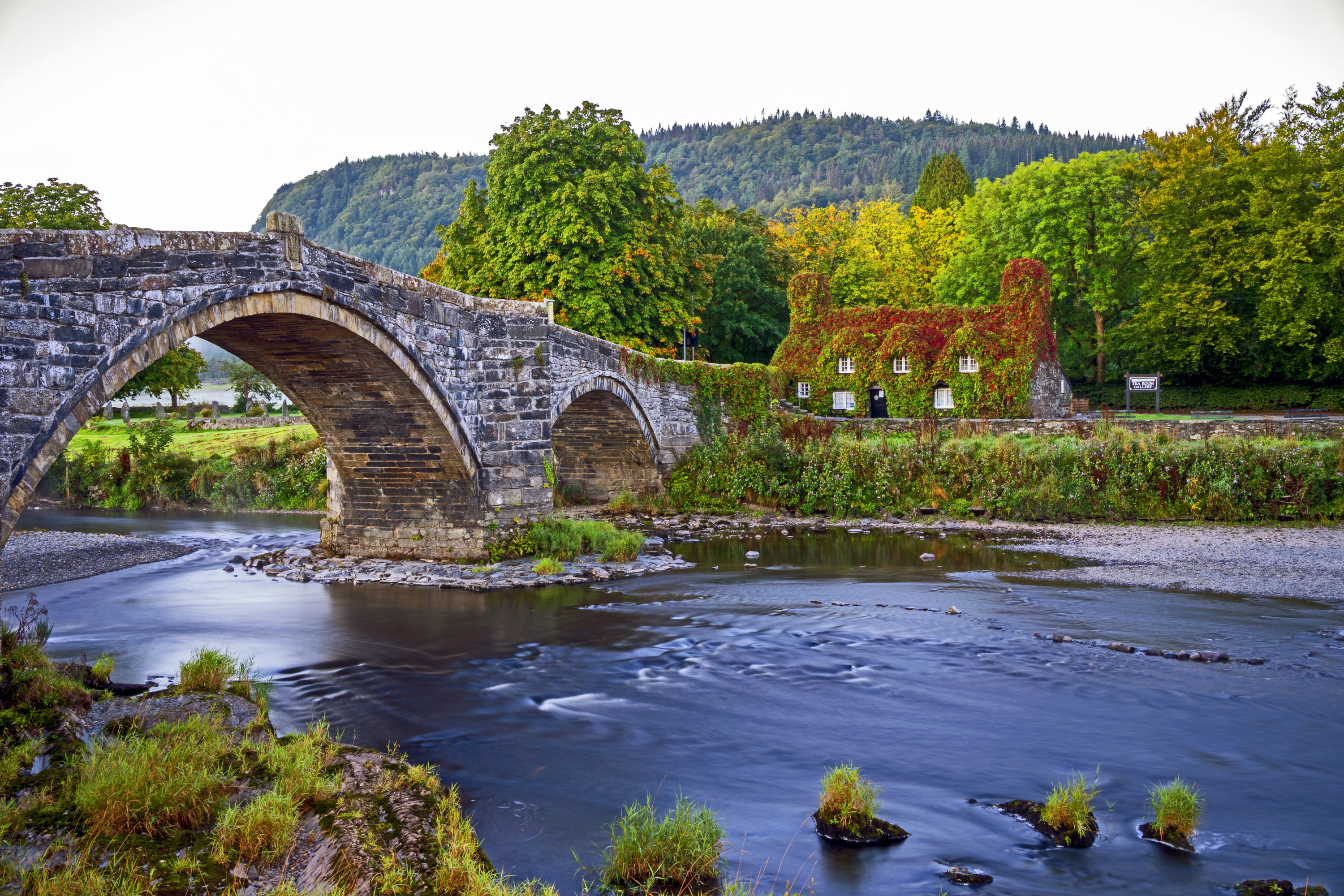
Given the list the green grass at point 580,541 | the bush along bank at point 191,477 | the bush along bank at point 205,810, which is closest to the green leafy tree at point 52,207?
the bush along bank at point 191,477

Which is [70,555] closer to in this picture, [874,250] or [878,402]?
[878,402]

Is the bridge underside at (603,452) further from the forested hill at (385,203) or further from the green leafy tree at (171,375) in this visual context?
the forested hill at (385,203)

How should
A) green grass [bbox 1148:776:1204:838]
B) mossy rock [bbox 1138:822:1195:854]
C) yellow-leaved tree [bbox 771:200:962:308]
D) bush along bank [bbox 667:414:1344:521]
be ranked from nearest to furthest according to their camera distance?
mossy rock [bbox 1138:822:1195:854] → green grass [bbox 1148:776:1204:838] → bush along bank [bbox 667:414:1344:521] → yellow-leaved tree [bbox 771:200:962:308]

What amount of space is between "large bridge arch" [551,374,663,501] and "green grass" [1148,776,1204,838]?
14.8 m

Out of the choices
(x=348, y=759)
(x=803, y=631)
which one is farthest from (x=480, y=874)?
(x=803, y=631)

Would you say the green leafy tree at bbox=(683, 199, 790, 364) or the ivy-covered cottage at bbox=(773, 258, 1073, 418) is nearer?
the ivy-covered cottage at bbox=(773, 258, 1073, 418)

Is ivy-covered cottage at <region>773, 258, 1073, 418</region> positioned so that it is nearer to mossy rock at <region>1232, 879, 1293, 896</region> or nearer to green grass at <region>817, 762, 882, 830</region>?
green grass at <region>817, 762, 882, 830</region>

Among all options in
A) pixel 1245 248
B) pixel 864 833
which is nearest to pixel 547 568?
pixel 864 833

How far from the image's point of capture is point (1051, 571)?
1470cm

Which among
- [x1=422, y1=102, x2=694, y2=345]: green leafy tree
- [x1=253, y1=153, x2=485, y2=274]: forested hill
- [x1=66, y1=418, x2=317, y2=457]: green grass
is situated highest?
[x1=253, y1=153, x2=485, y2=274]: forested hill

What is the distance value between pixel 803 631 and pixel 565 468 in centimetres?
1337

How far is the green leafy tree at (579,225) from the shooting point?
79.8ft

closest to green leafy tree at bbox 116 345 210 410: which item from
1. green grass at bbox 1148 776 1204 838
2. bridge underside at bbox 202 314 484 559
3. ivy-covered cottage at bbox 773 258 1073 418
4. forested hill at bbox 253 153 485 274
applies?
bridge underside at bbox 202 314 484 559

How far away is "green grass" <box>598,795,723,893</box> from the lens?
518cm
